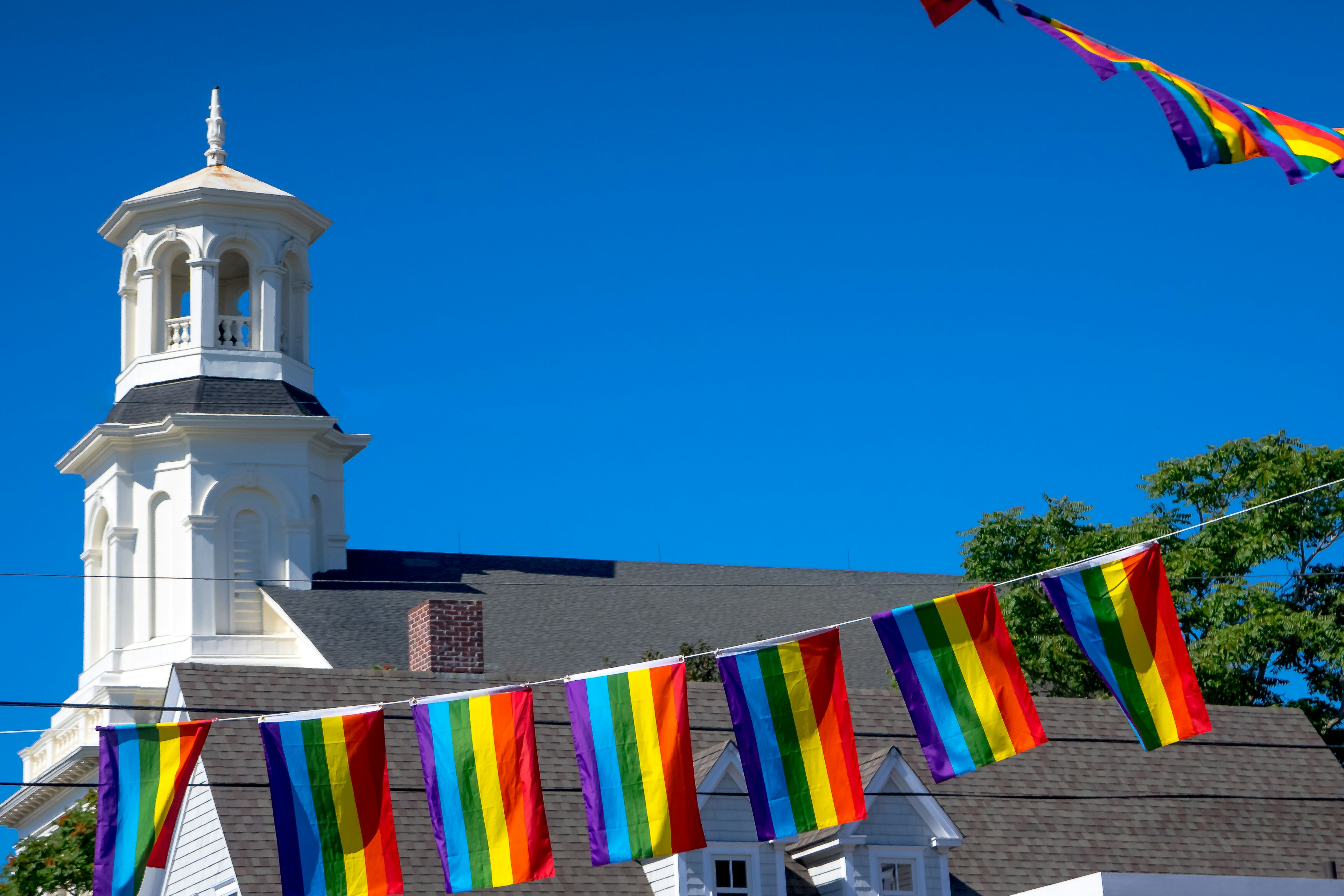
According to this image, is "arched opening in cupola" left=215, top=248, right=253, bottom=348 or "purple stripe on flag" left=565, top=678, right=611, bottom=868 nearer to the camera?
"purple stripe on flag" left=565, top=678, right=611, bottom=868

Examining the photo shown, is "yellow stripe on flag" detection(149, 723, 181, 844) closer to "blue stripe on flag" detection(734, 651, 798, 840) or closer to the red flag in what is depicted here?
"blue stripe on flag" detection(734, 651, 798, 840)

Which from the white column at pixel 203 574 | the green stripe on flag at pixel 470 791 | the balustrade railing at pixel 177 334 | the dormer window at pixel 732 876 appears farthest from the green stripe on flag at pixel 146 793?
the balustrade railing at pixel 177 334

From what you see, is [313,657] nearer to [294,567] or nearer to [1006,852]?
[294,567]

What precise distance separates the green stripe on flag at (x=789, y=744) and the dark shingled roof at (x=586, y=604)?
2546 cm

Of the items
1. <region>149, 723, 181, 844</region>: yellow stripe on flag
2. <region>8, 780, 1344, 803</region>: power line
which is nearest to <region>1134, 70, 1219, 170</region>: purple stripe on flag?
<region>149, 723, 181, 844</region>: yellow stripe on flag

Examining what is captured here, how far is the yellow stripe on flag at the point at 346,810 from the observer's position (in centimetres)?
1714

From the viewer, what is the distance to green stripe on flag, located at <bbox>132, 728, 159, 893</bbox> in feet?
55.1

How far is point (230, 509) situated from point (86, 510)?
431 centimetres

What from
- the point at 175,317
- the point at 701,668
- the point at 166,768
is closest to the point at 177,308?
the point at 175,317

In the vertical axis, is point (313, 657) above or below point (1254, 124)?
above

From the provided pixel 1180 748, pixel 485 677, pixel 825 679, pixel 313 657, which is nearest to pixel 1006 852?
pixel 1180 748

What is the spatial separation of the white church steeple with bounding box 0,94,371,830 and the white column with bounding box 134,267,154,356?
4 centimetres

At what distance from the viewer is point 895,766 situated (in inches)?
947

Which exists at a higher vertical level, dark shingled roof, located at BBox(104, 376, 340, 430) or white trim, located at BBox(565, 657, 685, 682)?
dark shingled roof, located at BBox(104, 376, 340, 430)
